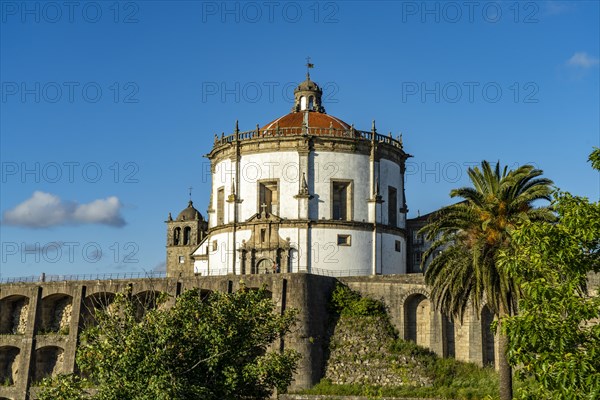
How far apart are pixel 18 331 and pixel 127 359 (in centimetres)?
3608

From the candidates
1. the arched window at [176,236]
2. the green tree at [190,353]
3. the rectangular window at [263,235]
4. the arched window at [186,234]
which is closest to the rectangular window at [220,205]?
the rectangular window at [263,235]

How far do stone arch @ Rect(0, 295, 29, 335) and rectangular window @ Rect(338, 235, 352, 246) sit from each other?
22576mm

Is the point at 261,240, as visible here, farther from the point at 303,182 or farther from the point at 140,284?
the point at 140,284

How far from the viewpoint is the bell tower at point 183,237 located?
80.1m

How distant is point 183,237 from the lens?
8150 centimetres

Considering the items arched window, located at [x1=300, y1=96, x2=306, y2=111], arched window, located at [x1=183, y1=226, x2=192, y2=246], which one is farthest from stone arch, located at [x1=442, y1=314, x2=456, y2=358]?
arched window, located at [x1=183, y1=226, x2=192, y2=246]

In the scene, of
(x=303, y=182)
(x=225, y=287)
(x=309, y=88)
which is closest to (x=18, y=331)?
(x=225, y=287)

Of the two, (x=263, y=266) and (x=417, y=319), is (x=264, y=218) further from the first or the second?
(x=417, y=319)

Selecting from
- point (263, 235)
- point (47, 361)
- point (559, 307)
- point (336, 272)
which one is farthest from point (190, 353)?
point (47, 361)

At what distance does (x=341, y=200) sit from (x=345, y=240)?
303cm

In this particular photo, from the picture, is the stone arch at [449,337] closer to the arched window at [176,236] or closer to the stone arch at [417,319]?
the stone arch at [417,319]

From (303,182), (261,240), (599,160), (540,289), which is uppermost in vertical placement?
(303,182)

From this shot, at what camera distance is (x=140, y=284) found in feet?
188

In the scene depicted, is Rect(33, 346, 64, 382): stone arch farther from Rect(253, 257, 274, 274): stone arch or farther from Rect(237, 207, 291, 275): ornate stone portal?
Rect(253, 257, 274, 274): stone arch
